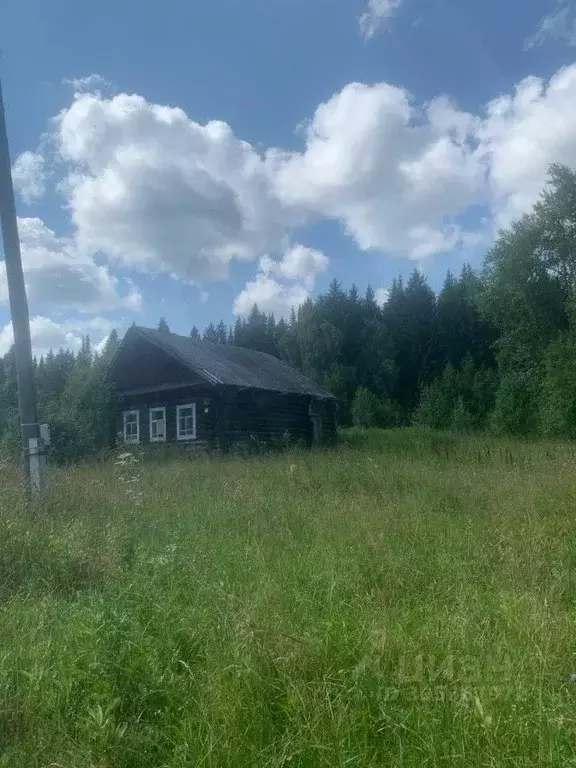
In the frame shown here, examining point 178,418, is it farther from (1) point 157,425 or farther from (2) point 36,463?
(2) point 36,463

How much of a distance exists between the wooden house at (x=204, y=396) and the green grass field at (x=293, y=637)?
1626 centimetres

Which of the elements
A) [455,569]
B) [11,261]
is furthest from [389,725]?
[11,261]

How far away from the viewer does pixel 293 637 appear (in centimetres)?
336

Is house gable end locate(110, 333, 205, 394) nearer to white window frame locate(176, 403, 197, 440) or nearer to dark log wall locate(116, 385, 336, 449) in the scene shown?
dark log wall locate(116, 385, 336, 449)

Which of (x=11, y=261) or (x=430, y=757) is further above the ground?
(x=11, y=261)

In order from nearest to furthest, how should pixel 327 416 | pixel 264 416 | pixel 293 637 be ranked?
1. pixel 293 637
2. pixel 264 416
3. pixel 327 416

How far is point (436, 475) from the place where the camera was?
29.9 ft

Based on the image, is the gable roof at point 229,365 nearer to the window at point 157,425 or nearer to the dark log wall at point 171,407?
the dark log wall at point 171,407

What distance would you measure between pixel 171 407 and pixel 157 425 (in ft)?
3.64

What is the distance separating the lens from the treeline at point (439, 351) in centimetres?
2512

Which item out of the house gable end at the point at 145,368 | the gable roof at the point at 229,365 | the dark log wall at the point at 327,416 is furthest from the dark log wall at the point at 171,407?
the dark log wall at the point at 327,416

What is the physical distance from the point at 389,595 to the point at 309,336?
58633 mm

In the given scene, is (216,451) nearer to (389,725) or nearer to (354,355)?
(389,725)

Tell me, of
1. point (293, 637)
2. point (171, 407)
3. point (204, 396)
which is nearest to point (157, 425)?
point (171, 407)
